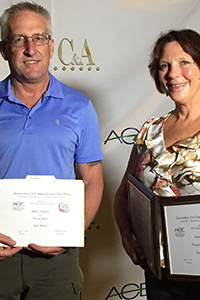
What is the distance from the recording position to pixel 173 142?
63.1 inches

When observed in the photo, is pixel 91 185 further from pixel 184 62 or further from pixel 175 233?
pixel 184 62

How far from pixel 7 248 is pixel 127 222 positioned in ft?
1.77

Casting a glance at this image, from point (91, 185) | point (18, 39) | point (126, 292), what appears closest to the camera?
point (18, 39)

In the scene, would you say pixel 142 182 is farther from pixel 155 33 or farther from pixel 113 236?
pixel 155 33

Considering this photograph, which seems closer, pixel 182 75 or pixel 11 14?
pixel 182 75

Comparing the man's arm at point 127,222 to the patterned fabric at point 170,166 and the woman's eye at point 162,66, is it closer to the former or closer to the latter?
the patterned fabric at point 170,166

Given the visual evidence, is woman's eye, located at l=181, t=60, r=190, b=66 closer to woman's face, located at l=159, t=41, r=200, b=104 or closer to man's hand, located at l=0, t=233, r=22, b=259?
woman's face, located at l=159, t=41, r=200, b=104

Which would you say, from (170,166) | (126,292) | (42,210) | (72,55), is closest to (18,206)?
(42,210)

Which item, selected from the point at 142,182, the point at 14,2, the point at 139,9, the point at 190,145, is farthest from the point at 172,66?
the point at 14,2

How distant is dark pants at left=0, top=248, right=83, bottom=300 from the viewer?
5.74 ft

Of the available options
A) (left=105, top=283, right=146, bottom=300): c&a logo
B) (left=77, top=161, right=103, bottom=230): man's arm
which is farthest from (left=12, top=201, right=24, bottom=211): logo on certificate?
(left=105, top=283, right=146, bottom=300): c&a logo

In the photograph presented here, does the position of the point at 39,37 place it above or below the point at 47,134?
above

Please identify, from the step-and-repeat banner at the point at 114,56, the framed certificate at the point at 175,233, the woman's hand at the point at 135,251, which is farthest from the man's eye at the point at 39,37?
the woman's hand at the point at 135,251

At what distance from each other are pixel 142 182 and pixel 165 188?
14 cm
